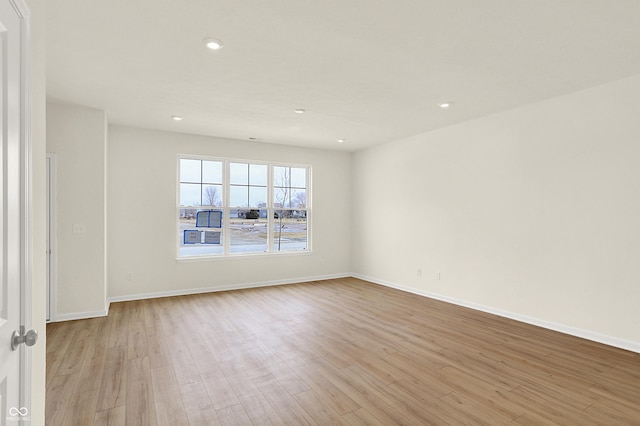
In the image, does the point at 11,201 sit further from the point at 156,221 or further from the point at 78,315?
the point at 156,221

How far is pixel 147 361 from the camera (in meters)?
3.13

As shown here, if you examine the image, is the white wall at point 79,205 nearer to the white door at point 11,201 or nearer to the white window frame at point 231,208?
the white window frame at point 231,208

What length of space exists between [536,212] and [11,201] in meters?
4.78

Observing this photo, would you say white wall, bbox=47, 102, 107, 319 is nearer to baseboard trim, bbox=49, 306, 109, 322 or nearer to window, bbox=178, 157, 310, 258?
baseboard trim, bbox=49, 306, 109, 322

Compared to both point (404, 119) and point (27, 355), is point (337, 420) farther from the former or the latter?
point (404, 119)

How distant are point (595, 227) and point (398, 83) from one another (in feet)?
8.63

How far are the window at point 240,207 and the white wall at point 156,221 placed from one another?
0.20 meters

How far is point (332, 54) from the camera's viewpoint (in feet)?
9.56

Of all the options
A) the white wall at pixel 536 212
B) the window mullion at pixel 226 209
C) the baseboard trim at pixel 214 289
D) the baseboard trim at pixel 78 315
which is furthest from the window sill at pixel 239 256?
the white wall at pixel 536 212

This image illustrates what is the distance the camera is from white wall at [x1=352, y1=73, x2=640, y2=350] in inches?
137

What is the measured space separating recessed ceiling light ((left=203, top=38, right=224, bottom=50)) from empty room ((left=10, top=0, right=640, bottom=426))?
4 centimetres

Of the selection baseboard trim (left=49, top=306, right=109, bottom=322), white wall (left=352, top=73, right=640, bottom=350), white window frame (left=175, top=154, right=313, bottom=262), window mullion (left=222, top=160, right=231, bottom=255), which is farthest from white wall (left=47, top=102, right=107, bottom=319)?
white wall (left=352, top=73, right=640, bottom=350)

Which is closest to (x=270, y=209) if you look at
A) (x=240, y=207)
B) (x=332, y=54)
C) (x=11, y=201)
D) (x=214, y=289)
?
(x=240, y=207)

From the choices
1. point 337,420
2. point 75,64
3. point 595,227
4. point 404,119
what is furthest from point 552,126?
point 75,64
